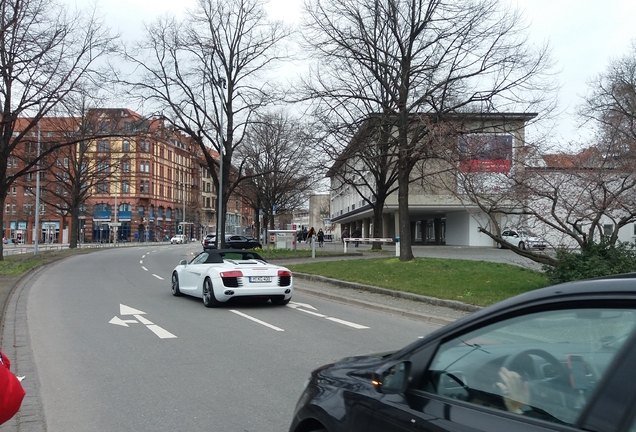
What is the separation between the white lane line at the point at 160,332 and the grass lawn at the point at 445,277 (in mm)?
6377

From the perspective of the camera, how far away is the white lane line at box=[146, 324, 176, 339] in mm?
9875

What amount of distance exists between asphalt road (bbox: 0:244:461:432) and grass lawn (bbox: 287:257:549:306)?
6.97 feet

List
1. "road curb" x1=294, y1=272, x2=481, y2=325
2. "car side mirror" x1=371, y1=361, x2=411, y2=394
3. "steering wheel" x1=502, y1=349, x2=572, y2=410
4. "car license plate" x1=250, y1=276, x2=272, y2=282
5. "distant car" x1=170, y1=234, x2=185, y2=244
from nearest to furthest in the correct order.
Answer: "steering wheel" x1=502, y1=349, x2=572, y2=410
"car side mirror" x1=371, y1=361, x2=411, y2=394
"road curb" x1=294, y1=272, x2=481, y2=325
"car license plate" x1=250, y1=276, x2=272, y2=282
"distant car" x1=170, y1=234, x2=185, y2=244

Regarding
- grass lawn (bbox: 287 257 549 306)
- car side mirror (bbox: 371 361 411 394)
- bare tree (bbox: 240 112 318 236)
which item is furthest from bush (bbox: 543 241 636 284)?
bare tree (bbox: 240 112 318 236)

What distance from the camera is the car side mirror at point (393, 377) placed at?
2783mm

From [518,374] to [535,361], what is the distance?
0.09 metres

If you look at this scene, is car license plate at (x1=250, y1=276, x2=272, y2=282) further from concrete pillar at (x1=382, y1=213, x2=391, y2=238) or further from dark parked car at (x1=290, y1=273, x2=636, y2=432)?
concrete pillar at (x1=382, y1=213, x2=391, y2=238)

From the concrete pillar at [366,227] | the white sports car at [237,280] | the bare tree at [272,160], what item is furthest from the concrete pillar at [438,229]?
the white sports car at [237,280]

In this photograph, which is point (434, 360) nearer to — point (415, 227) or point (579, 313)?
point (579, 313)

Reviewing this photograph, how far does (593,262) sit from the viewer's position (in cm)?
1195

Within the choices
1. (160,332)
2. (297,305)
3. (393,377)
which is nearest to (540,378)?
(393,377)

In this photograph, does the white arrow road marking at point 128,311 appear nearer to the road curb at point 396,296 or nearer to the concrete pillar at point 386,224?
the road curb at point 396,296

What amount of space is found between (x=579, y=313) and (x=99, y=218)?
9135 cm

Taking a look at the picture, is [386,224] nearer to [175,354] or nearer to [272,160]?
[272,160]
